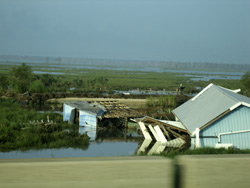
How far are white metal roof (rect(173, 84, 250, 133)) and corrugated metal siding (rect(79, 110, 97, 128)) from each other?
6742mm

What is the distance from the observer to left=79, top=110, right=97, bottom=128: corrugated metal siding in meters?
26.8

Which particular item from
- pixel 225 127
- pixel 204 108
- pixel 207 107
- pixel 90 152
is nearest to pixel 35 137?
pixel 90 152

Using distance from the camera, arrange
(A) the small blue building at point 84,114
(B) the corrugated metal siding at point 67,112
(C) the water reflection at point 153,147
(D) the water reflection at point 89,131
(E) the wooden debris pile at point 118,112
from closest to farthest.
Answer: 1. (C) the water reflection at point 153,147
2. (D) the water reflection at point 89,131
3. (A) the small blue building at point 84,114
4. (E) the wooden debris pile at point 118,112
5. (B) the corrugated metal siding at point 67,112

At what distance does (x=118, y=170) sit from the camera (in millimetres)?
2398

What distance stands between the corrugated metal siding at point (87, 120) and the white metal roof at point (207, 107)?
6742mm

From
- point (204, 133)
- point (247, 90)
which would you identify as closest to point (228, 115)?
point (204, 133)

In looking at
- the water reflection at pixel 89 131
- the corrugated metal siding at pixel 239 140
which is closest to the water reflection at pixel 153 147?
the corrugated metal siding at pixel 239 140

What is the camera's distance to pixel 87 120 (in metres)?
27.2

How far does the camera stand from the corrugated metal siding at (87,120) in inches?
1056

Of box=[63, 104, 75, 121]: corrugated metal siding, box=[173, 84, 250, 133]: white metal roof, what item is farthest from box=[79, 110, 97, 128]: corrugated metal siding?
box=[173, 84, 250, 133]: white metal roof

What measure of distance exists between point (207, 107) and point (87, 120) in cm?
1064

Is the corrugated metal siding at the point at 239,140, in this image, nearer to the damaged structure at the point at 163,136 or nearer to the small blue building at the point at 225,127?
the small blue building at the point at 225,127

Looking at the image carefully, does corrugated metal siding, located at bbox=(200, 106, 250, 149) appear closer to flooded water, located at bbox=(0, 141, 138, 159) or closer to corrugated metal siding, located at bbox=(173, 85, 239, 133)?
corrugated metal siding, located at bbox=(173, 85, 239, 133)

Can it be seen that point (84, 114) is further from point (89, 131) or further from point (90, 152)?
point (90, 152)
